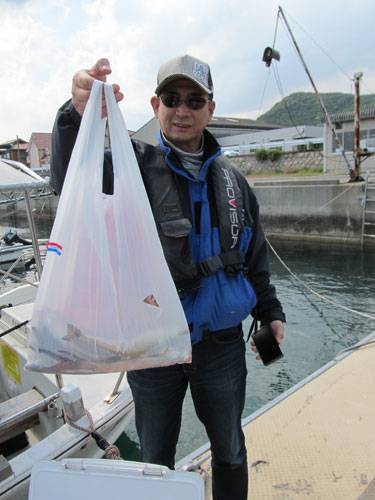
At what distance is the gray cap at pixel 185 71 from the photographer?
1.49 metres

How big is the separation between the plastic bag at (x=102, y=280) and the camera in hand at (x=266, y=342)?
68cm

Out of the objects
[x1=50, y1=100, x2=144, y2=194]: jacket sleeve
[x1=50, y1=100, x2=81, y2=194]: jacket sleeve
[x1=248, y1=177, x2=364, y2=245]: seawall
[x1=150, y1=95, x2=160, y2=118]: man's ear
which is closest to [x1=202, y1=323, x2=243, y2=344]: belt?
[x1=50, y1=100, x2=144, y2=194]: jacket sleeve

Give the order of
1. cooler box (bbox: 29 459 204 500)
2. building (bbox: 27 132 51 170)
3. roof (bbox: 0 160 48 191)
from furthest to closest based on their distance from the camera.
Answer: building (bbox: 27 132 51 170), roof (bbox: 0 160 48 191), cooler box (bbox: 29 459 204 500)

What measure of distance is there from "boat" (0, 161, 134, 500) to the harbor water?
4.59 feet

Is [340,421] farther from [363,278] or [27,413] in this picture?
[363,278]

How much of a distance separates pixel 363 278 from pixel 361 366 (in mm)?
7533

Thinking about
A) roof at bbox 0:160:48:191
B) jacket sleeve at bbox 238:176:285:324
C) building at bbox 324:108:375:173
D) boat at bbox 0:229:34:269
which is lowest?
boat at bbox 0:229:34:269

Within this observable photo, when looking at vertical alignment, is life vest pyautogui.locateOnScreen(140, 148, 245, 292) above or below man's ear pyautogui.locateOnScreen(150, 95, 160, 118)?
below

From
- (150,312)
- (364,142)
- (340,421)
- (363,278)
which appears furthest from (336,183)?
(150,312)

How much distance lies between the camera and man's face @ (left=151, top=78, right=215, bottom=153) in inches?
61.2

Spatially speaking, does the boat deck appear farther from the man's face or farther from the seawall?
the seawall

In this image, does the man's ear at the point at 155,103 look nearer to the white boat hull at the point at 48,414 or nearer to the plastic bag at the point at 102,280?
the plastic bag at the point at 102,280

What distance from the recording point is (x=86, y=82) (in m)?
1.37

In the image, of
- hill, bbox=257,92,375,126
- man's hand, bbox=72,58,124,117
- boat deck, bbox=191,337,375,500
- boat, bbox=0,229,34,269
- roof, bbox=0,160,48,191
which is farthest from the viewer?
hill, bbox=257,92,375,126
